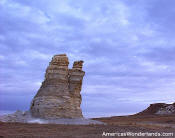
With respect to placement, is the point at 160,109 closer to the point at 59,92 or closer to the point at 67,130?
the point at 59,92

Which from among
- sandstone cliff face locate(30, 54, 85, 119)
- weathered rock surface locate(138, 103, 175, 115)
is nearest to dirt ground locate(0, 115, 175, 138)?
sandstone cliff face locate(30, 54, 85, 119)

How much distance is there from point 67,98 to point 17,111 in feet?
20.0

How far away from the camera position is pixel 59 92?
3120 centimetres

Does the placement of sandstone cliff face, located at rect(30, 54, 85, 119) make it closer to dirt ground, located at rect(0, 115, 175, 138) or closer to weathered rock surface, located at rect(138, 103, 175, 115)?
dirt ground, located at rect(0, 115, 175, 138)

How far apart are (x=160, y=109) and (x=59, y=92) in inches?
2192

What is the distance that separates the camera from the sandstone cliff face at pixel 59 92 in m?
30.3

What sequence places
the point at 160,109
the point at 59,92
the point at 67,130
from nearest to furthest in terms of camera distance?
the point at 67,130
the point at 59,92
the point at 160,109

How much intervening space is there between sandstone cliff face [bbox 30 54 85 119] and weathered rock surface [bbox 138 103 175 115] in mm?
47355

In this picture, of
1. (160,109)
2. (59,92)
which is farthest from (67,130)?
(160,109)

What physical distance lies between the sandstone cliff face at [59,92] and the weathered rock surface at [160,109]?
47355 mm

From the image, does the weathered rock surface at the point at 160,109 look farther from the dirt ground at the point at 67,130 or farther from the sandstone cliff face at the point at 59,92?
the dirt ground at the point at 67,130

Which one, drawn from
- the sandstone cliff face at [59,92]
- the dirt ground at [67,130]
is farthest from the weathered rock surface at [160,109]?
the dirt ground at [67,130]

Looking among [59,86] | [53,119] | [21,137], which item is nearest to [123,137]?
[21,137]

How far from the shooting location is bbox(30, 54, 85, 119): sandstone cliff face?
99.3 feet
